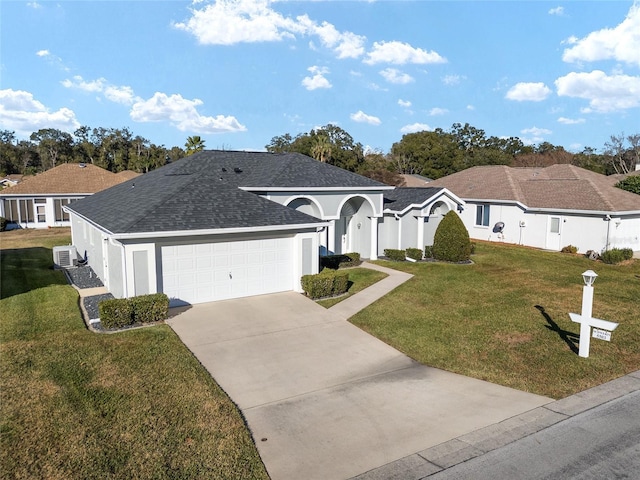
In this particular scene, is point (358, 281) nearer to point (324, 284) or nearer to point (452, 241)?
point (324, 284)

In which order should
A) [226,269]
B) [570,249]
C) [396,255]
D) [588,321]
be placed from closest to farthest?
1. [588,321]
2. [226,269]
3. [396,255]
4. [570,249]

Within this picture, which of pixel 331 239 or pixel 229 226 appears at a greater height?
pixel 229 226

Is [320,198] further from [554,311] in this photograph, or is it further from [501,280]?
[554,311]

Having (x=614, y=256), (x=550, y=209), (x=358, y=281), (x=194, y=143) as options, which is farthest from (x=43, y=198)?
(x=614, y=256)

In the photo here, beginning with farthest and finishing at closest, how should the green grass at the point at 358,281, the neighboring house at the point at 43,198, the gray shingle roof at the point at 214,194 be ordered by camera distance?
1. the neighboring house at the point at 43,198
2. the green grass at the point at 358,281
3. the gray shingle roof at the point at 214,194

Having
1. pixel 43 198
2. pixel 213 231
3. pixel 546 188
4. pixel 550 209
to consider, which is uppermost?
pixel 546 188

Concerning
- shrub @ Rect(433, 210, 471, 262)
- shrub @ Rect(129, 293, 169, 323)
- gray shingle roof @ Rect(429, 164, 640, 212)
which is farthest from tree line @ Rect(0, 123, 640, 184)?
shrub @ Rect(129, 293, 169, 323)

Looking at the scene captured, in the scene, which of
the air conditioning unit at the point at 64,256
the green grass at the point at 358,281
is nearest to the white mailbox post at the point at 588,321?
the green grass at the point at 358,281

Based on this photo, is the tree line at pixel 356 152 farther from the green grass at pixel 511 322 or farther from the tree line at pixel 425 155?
the green grass at pixel 511 322
